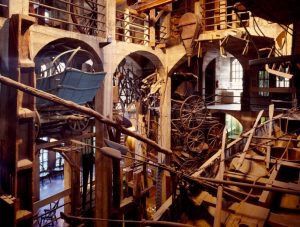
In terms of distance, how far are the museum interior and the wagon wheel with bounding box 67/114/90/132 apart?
48 millimetres

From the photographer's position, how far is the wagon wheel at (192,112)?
544 inches

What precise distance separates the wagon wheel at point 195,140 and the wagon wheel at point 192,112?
0.36 m

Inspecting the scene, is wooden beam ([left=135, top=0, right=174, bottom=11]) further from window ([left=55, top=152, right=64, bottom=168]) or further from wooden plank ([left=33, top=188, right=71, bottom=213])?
window ([left=55, top=152, right=64, bottom=168])

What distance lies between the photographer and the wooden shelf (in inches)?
251

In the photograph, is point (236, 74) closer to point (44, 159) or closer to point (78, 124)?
point (44, 159)

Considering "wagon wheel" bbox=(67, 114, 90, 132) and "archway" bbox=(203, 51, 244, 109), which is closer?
"wagon wheel" bbox=(67, 114, 90, 132)

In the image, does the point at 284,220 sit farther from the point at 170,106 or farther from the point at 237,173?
the point at 170,106

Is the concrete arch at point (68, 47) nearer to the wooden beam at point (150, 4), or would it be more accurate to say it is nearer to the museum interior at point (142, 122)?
the museum interior at point (142, 122)

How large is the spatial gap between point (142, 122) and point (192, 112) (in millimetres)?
2833

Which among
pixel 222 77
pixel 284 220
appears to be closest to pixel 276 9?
pixel 284 220

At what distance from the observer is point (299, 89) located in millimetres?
4594

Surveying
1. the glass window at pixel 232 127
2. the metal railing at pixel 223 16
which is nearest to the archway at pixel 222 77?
the glass window at pixel 232 127

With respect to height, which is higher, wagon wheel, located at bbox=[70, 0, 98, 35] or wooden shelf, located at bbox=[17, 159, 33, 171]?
wagon wheel, located at bbox=[70, 0, 98, 35]

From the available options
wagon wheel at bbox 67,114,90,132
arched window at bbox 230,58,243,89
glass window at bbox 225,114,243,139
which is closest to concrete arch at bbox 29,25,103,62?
wagon wheel at bbox 67,114,90,132
